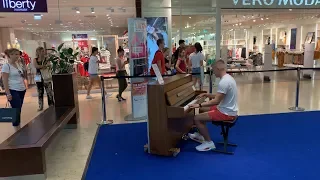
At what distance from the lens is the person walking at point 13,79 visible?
4.37 m

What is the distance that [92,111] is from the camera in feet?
20.8

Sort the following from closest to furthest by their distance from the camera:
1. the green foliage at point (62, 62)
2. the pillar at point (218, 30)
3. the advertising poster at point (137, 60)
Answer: the green foliage at point (62, 62) → the advertising poster at point (137, 60) → the pillar at point (218, 30)

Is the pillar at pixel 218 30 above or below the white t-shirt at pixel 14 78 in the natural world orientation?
above

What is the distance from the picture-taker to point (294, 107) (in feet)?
20.0

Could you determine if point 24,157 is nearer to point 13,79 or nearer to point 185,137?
point 13,79

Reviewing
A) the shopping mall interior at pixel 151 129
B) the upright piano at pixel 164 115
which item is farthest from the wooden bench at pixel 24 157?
the upright piano at pixel 164 115

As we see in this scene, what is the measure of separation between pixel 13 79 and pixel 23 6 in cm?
237

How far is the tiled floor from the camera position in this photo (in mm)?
3539

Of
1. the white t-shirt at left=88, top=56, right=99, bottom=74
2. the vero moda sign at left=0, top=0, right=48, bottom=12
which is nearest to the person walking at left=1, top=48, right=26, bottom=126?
the vero moda sign at left=0, top=0, right=48, bottom=12

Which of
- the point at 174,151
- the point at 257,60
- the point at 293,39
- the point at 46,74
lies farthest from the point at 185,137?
the point at 293,39

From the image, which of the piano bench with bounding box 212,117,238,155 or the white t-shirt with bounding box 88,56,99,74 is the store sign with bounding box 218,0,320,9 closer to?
the white t-shirt with bounding box 88,56,99,74

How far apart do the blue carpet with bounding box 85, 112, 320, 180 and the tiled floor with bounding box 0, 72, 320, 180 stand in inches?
9.2

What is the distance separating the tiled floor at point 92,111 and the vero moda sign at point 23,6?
2.32 metres

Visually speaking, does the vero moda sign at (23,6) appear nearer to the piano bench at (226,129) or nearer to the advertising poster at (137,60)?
the advertising poster at (137,60)
